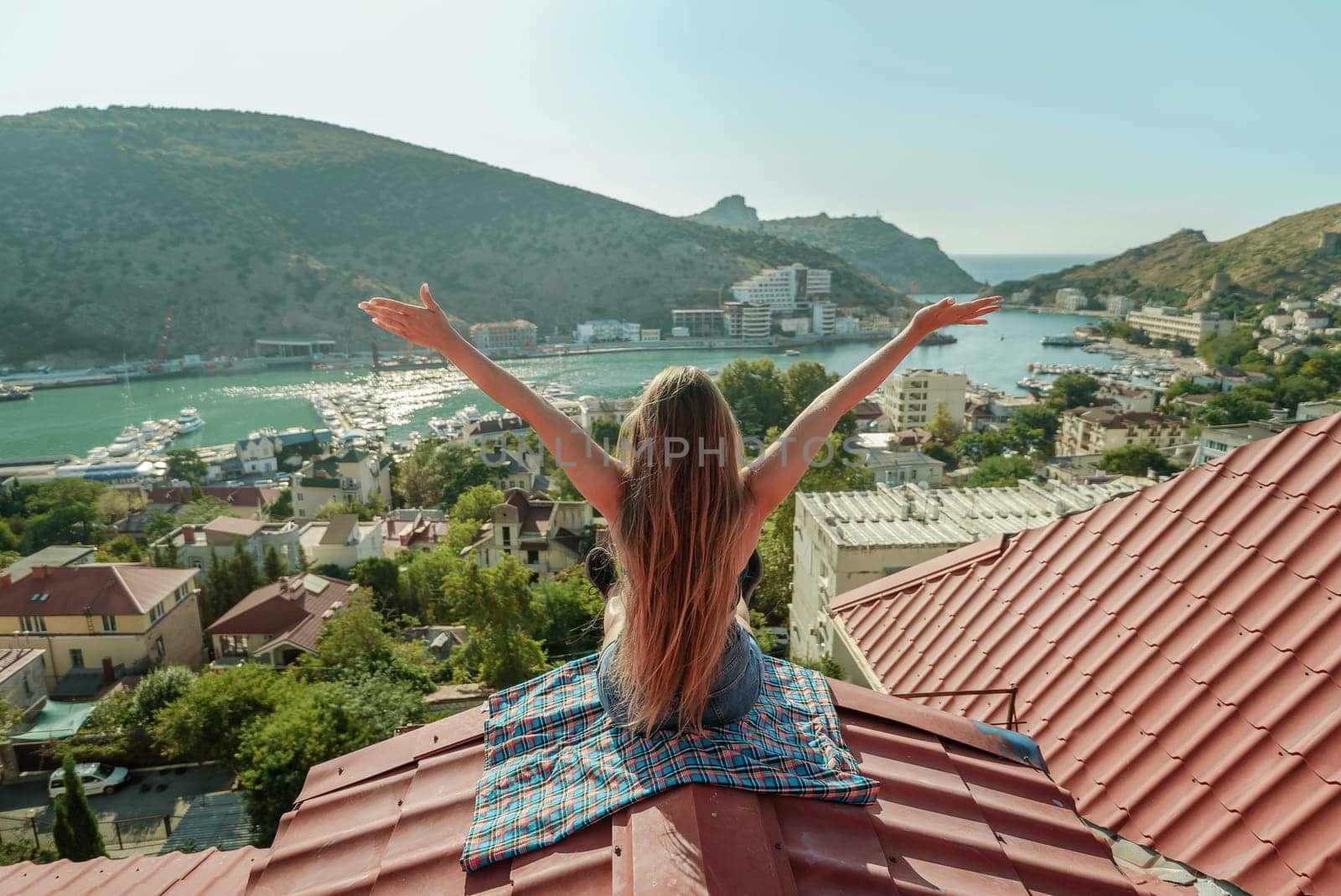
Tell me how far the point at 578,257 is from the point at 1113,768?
3017 inches

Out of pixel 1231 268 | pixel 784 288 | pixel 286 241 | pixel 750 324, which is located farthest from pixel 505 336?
pixel 1231 268

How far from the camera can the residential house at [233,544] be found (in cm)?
1575

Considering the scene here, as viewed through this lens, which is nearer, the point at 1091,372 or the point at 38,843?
the point at 38,843

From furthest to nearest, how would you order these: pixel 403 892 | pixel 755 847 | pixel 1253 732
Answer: pixel 1253 732 < pixel 403 892 < pixel 755 847

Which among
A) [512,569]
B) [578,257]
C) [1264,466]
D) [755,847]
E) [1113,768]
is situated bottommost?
[512,569]

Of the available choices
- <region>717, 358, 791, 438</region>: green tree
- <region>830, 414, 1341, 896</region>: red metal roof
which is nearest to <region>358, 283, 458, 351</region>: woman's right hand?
<region>830, 414, 1341, 896</region>: red metal roof

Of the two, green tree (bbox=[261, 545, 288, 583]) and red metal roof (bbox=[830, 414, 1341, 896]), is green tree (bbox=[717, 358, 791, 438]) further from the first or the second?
red metal roof (bbox=[830, 414, 1341, 896])

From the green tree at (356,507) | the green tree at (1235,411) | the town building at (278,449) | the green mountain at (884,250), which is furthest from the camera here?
the green mountain at (884,250)

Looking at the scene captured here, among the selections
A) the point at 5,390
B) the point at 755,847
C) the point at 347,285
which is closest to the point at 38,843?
the point at 755,847

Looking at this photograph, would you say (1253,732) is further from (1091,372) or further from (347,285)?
(347,285)

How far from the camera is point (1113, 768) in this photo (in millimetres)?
1664

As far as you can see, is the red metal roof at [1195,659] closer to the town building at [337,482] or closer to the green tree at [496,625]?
the green tree at [496,625]

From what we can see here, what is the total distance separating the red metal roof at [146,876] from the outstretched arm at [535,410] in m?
1.07

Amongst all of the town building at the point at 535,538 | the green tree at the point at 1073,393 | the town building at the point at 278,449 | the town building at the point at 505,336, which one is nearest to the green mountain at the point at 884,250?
the town building at the point at 505,336
